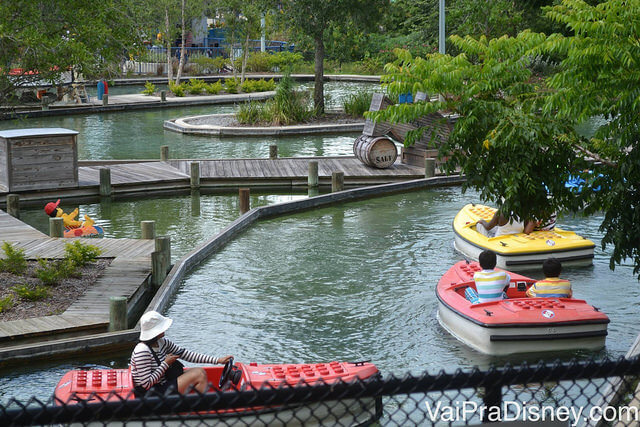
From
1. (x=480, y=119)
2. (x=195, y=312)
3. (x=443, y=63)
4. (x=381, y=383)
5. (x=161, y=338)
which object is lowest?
(x=195, y=312)

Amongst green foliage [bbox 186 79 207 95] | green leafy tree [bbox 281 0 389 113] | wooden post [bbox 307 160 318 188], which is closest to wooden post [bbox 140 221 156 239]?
wooden post [bbox 307 160 318 188]

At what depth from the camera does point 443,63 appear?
9430 mm

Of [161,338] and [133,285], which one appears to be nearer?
[161,338]

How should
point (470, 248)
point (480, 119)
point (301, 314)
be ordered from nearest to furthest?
point (480, 119)
point (301, 314)
point (470, 248)

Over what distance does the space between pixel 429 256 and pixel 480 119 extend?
6.85m

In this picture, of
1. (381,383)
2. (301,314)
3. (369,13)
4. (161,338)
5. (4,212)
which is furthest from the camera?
(369,13)

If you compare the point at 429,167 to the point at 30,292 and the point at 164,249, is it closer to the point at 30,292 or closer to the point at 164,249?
the point at 164,249

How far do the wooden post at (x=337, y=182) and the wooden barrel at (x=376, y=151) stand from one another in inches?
91.8

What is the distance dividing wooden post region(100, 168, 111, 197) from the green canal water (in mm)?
4905

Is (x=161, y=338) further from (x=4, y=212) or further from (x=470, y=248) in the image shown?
(x=4, y=212)

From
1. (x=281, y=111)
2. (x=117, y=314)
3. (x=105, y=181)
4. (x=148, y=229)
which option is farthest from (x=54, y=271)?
Result: (x=281, y=111)

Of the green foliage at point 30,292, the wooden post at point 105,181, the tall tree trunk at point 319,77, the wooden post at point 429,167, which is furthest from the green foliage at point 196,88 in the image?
the green foliage at point 30,292

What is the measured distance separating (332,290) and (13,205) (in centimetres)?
862

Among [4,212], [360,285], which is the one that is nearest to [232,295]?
[360,285]
